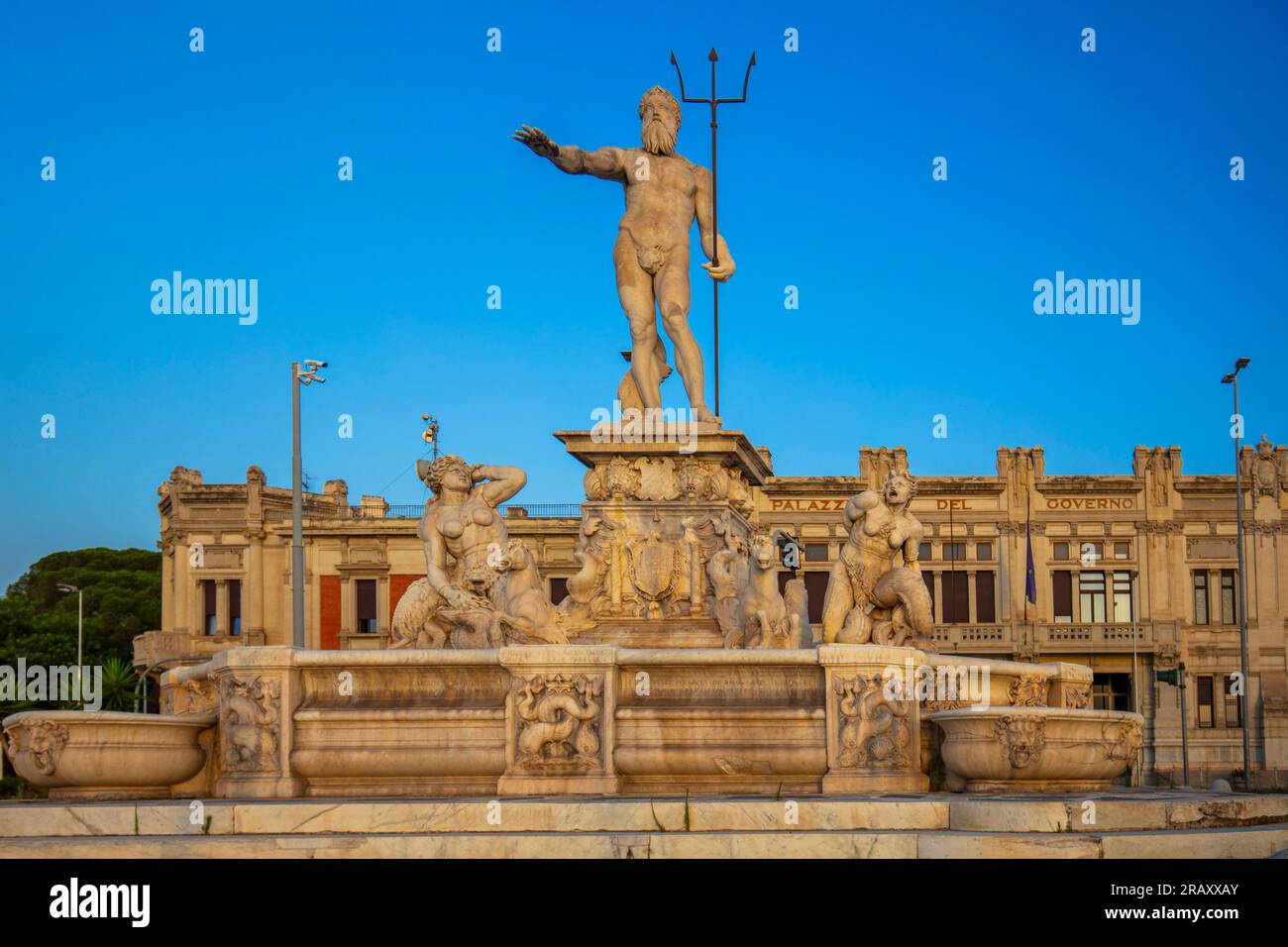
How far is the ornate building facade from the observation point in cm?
6209

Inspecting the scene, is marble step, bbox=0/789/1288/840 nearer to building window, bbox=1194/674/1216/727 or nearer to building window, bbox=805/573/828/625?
building window, bbox=1194/674/1216/727

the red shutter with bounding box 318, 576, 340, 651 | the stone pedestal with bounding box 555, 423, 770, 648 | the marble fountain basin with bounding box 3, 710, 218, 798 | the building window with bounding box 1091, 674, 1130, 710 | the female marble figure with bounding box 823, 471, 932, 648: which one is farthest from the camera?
the red shutter with bounding box 318, 576, 340, 651

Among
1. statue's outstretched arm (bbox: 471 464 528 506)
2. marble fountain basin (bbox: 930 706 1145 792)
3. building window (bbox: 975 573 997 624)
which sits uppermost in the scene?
statue's outstretched arm (bbox: 471 464 528 506)

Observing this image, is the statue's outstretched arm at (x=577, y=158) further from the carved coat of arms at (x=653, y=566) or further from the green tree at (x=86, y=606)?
the green tree at (x=86, y=606)

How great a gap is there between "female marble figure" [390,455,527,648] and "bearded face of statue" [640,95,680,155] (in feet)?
12.5

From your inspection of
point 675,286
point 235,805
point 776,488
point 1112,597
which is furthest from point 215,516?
point 235,805

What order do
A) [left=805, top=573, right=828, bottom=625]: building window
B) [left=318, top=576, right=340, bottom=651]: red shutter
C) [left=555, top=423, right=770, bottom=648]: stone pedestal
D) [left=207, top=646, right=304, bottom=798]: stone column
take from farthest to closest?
[left=318, top=576, right=340, bottom=651]: red shutter < [left=805, top=573, right=828, bottom=625]: building window < [left=555, top=423, right=770, bottom=648]: stone pedestal < [left=207, top=646, right=304, bottom=798]: stone column

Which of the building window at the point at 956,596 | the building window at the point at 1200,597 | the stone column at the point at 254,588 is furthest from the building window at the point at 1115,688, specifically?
the stone column at the point at 254,588

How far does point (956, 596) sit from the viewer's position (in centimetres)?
6406

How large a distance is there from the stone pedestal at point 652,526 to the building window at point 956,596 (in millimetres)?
48781

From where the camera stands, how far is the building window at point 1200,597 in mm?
63719

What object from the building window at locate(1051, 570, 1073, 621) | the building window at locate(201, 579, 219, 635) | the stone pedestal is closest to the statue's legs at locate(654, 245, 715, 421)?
the stone pedestal

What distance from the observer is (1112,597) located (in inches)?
2516
